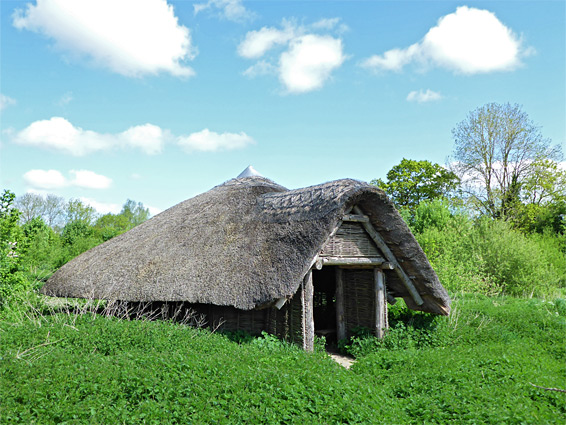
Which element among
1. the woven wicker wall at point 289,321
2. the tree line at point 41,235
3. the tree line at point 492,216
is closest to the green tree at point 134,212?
the tree line at point 41,235

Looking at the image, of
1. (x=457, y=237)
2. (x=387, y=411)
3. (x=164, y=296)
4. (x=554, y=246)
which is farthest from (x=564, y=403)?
(x=554, y=246)

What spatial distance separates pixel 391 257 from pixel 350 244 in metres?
1.14

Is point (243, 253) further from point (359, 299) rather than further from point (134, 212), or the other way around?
point (134, 212)

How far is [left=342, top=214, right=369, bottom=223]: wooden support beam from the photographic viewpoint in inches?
360

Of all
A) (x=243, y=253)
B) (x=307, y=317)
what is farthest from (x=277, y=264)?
(x=307, y=317)

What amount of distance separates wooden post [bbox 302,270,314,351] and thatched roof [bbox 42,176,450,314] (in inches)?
25.6

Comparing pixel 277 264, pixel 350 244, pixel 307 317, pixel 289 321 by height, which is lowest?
pixel 289 321

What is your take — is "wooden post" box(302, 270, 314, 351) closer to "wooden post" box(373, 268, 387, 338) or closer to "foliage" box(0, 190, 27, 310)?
"wooden post" box(373, 268, 387, 338)

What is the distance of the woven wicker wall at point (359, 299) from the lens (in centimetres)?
1020

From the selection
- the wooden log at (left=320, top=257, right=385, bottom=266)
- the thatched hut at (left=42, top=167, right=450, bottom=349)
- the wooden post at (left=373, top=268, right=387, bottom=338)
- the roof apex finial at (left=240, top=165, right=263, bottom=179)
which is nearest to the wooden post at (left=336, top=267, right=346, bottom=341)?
the thatched hut at (left=42, top=167, right=450, bottom=349)

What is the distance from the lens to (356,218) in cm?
934

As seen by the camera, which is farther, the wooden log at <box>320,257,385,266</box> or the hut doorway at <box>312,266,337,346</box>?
the hut doorway at <box>312,266,337,346</box>

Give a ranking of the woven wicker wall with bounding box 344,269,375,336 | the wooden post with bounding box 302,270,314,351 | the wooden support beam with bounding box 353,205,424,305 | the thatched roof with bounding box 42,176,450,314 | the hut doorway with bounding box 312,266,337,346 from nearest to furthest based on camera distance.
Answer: the thatched roof with bounding box 42,176,450,314 < the wooden post with bounding box 302,270,314,351 < the wooden support beam with bounding box 353,205,424,305 < the woven wicker wall with bounding box 344,269,375,336 < the hut doorway with bounding box 312,266,337,346

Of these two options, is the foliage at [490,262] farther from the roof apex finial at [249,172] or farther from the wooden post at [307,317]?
the wooden post at [307,317]
